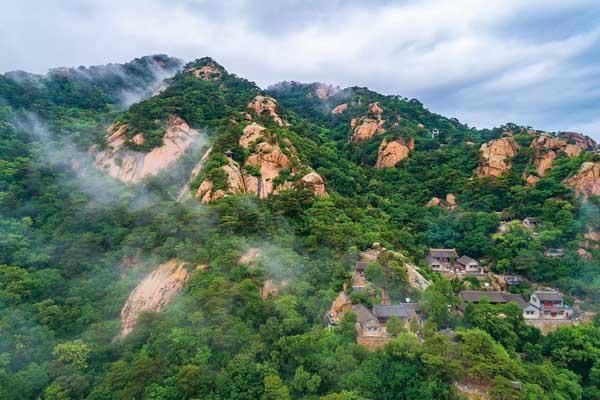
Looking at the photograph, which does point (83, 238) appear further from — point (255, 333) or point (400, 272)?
point (400, 272)

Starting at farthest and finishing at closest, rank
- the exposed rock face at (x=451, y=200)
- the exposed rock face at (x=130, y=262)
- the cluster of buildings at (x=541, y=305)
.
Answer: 1. the exposed rock face at (x=451, y=200)
2. the exposed rock face at (x=130, y=262)
3. the cluster of buildings at (x=541, y=305)

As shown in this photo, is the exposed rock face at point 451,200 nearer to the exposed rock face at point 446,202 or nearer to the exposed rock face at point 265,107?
the exposed rock face at point 446,202

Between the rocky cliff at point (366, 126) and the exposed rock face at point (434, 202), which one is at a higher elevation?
the rocky cliff at point (366, 126)

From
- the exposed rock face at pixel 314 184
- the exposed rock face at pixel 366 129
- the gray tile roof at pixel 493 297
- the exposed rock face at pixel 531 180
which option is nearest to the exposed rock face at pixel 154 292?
the exposed rock face at pixel 314 184

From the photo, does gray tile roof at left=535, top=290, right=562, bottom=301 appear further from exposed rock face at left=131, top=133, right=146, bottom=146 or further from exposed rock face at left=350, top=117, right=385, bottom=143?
exposed rock face at left=131, top=133, right=146, bottom=146

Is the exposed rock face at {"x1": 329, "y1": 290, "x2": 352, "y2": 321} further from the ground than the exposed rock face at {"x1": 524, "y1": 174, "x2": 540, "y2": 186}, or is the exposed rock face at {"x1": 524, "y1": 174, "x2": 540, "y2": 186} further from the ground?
the exposed rock face at {"x1": 524, "y1": 174, "x2": 540, "y2": 186}

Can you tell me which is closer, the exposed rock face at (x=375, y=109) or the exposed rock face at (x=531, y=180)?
the exposed rock face at (x=531, y=180)

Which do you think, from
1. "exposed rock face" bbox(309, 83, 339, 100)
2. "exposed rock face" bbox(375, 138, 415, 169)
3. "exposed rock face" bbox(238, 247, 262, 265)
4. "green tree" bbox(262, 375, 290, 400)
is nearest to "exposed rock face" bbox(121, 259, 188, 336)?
"exposed rock face" bbox(238, 247, 262, 265)
